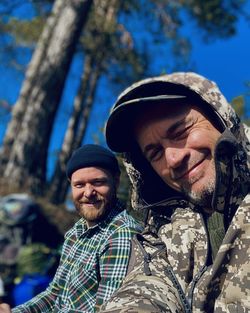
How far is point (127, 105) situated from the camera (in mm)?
2420

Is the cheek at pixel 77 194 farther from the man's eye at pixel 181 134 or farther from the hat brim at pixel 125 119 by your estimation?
the man's eye at pixel 181 134

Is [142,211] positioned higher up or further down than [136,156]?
further down

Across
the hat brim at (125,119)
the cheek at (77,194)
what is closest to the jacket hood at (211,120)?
the hat brim at (125,119)

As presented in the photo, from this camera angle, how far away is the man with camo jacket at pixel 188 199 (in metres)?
2.04

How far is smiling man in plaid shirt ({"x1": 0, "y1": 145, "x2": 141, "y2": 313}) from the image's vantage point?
10.5ft

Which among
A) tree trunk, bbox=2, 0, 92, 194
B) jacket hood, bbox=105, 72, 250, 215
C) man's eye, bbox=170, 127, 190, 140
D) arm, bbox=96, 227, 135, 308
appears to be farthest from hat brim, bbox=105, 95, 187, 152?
tree trunk, bbox=2, 0, 92, 194

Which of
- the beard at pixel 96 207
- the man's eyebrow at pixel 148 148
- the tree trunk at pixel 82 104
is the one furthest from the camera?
the tree trunk at pixel 82 104

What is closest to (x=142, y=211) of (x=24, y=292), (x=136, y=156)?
(x=136, y=156)

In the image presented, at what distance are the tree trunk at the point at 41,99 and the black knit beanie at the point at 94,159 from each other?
5763mm

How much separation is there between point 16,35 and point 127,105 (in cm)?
1512

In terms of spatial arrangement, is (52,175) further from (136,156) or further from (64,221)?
(136,156)

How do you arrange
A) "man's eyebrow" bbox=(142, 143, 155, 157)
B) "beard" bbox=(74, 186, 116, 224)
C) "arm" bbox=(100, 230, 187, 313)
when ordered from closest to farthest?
1. "arm" bbox=(100, 230, 187, 313)
2. "man's eyebrow" bbox=(142, 143, 155, 157)
3. "beard" bbox=(74, 186, 116, 224)

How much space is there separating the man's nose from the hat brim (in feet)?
0.57

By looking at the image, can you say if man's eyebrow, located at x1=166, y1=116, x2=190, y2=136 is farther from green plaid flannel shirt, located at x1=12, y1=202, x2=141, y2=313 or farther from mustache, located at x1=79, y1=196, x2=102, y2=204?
mustache, located at x1=79, y1=196, x2=102, y2=204
